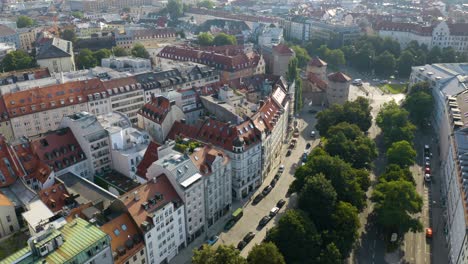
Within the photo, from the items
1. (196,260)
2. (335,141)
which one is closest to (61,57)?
(335,141)

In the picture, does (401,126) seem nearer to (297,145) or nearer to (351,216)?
(297,145)

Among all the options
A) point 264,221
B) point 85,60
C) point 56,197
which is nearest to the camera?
point 56,197

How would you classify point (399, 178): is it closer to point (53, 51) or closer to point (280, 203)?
point (280, 203)

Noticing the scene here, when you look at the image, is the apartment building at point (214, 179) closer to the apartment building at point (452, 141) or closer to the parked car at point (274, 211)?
the parked car at point (274, 211)

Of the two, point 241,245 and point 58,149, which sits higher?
point 58,149

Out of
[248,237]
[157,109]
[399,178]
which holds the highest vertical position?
[157,109]

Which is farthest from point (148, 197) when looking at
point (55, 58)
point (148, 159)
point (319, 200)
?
point (55, 58)
